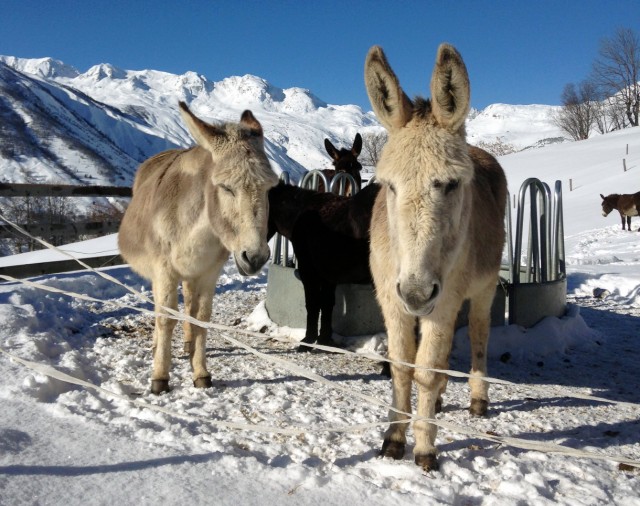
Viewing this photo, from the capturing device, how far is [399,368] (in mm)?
2971

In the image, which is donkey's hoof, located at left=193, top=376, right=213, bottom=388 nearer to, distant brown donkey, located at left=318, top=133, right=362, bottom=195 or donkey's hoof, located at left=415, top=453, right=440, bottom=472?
donkey's hoof, located at left=415, top=453, right=440, bottom=472

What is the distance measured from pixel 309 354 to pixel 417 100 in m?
3.39

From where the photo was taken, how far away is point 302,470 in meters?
2.60

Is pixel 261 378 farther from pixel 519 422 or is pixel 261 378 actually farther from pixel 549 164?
pixel 549 164

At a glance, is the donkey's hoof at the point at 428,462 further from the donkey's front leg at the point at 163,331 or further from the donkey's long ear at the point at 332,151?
the donkey's long ear at the point at 332,151

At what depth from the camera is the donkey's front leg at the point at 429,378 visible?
9.17 ft

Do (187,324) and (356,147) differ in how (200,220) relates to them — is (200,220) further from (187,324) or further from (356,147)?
(356,147)

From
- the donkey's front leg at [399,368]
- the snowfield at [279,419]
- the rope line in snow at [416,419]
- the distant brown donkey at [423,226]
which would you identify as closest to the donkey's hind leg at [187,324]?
the snowfield at [279,419]

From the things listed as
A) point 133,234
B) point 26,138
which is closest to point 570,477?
point 133,234

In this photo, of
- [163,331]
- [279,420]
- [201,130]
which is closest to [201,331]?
[163,331]

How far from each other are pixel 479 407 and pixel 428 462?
123 centimetres

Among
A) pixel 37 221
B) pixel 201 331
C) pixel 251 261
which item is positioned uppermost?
pixel 37 221

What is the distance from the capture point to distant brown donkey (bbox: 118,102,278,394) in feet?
11.2

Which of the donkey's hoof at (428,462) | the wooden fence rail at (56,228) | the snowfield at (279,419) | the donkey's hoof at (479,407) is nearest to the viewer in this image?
the snowfield at (279,419)
